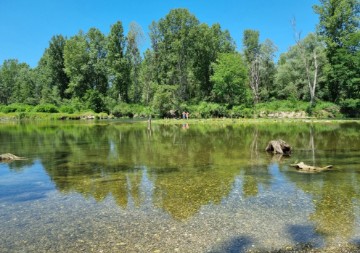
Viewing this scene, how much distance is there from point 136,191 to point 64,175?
202 inches

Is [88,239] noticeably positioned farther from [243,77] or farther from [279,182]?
[243,77]

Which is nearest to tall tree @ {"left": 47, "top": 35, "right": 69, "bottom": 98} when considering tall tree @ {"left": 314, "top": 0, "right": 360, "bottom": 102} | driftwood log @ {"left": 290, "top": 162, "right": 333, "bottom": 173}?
tall tree @ {"left": 314, "top": 0, "right": 360, "bottom": 102}

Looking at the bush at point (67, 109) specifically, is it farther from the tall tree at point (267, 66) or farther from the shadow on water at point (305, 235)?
the shadow on water at point (305, 235)

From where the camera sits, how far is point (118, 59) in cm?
9806

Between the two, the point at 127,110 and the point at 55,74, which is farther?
the point at 55,74

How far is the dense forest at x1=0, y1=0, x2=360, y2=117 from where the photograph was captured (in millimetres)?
70625

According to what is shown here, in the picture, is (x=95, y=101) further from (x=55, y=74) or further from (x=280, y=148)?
(x=280, y=148)

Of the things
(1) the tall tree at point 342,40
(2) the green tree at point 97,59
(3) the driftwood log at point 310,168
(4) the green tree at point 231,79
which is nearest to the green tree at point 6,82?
(2) the green tree at point 97,59

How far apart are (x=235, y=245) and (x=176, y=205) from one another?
3.48m

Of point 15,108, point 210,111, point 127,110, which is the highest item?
point 15,108

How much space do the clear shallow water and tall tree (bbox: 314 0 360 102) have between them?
55609 mm

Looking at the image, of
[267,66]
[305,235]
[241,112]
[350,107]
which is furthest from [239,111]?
[305,235]

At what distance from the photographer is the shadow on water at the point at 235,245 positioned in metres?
7.46

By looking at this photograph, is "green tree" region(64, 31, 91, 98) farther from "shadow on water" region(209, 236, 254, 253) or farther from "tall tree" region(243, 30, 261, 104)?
"shadow on water" region(209, 236, 254, 253)
